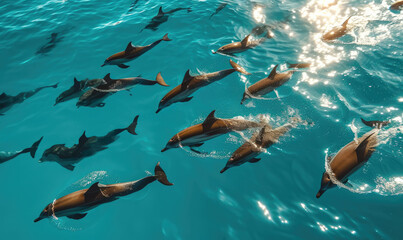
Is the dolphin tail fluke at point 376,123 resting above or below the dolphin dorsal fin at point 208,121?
below

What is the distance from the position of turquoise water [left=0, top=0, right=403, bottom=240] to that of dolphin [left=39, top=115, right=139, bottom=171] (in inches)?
9.7

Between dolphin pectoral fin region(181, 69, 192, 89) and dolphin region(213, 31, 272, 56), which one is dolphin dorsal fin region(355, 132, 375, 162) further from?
dolphin region(213, 31, 272, 56)

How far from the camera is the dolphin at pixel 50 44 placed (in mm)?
10820

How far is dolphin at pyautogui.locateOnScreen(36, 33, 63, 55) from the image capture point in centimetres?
1082

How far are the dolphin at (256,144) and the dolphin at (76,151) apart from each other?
9.76ft

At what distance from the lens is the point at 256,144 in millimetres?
5105

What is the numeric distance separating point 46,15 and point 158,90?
11.4 meters

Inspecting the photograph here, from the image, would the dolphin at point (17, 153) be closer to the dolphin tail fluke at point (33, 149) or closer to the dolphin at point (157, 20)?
the dolphin tail fluke at point (33, 149)

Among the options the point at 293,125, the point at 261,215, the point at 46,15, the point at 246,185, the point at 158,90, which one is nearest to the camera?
the point at 261,215

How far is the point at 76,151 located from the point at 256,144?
4528mm

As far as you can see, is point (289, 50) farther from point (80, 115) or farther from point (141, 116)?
point (80, 115)

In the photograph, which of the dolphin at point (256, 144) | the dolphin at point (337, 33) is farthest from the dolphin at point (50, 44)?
the dolphin at point (337, 33)

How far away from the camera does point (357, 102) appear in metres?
6.70

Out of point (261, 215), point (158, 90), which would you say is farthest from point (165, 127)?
point (261, 215)
